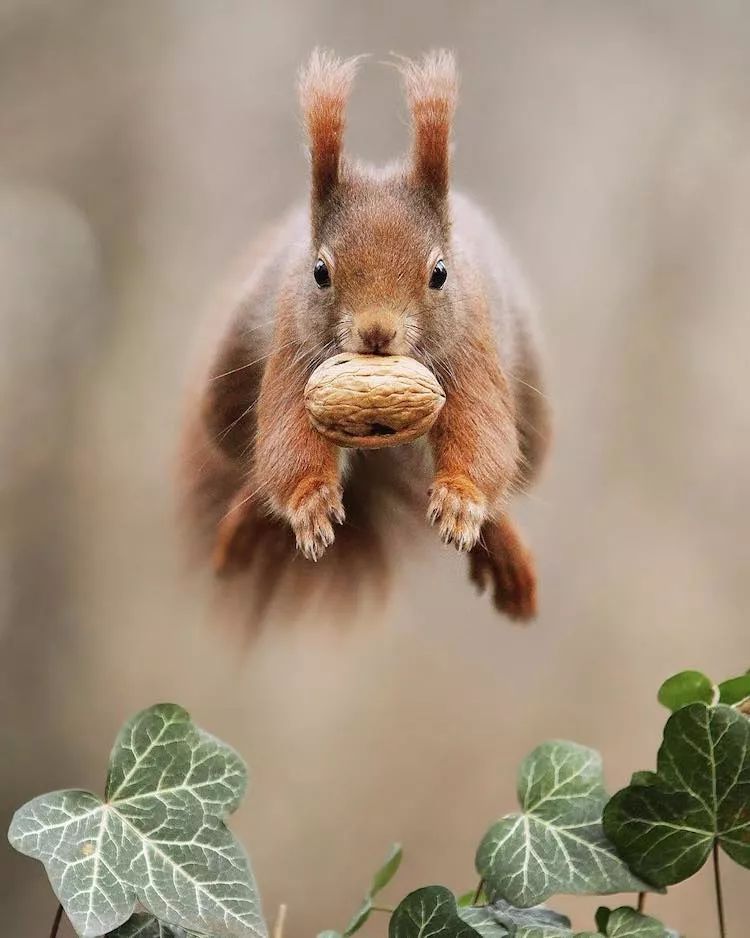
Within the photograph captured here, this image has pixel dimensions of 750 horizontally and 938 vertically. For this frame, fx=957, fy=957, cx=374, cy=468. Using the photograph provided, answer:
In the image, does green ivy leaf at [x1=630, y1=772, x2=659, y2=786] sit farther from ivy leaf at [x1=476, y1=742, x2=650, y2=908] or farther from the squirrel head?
the squirrel head

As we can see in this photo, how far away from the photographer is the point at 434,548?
1108mm

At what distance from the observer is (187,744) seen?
32.8 inches

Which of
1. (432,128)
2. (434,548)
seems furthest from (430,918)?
(432,128)

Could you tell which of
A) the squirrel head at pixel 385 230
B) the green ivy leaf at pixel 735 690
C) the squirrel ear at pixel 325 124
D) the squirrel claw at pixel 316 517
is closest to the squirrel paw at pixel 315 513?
the squirrel claw at pixel 316 517

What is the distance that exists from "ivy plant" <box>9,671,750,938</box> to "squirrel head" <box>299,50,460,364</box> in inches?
14.9

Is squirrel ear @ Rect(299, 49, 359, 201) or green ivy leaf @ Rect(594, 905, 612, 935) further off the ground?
squirrel ear @ Rect(299, 49, 359, 201)

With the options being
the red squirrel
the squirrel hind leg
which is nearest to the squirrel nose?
the red squirrel

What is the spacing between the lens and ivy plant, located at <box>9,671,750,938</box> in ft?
2.49

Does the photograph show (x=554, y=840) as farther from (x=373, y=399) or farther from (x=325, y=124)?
(x=325, y=124)

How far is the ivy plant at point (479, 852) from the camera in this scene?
76 cm

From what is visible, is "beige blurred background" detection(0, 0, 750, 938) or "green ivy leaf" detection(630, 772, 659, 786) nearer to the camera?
"green ivy leaf" detection(630, 772, 659, 786)

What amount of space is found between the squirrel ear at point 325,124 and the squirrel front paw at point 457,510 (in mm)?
288

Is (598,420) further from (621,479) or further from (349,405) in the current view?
(349,405)

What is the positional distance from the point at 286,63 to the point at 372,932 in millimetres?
1132
